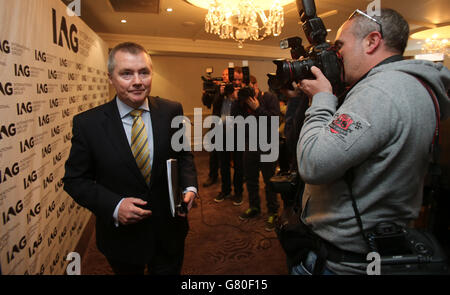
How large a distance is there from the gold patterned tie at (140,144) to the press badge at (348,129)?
0.81 meters

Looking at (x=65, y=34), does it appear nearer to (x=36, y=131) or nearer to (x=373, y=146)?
(x=36, y=131)

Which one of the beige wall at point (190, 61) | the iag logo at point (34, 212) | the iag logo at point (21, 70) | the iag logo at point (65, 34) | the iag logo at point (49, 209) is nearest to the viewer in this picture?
the iag logo at point (21, 70)

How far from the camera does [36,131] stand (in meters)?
1.51

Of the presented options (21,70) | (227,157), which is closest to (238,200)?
(227,157)

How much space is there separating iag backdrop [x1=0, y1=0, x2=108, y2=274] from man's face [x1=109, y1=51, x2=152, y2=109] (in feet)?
1.83

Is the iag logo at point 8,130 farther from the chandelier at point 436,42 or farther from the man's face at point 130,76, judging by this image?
the chandelier at point 436,42

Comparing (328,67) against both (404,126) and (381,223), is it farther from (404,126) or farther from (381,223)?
(381,223)

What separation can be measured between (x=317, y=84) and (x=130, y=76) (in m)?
0.80

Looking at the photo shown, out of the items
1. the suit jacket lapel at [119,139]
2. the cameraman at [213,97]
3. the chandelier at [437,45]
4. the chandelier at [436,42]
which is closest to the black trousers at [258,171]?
the cameraman at [213,97]

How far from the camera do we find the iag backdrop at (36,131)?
3.96ft

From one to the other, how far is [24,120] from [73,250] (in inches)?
52.5

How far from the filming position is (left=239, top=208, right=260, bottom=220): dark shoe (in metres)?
2.81

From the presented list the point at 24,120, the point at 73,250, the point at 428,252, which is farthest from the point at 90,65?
the point at 428,252

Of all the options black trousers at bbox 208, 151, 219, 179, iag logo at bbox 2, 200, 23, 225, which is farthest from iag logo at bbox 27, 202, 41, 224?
black trousers at bbox 208, 151, 219, 179
